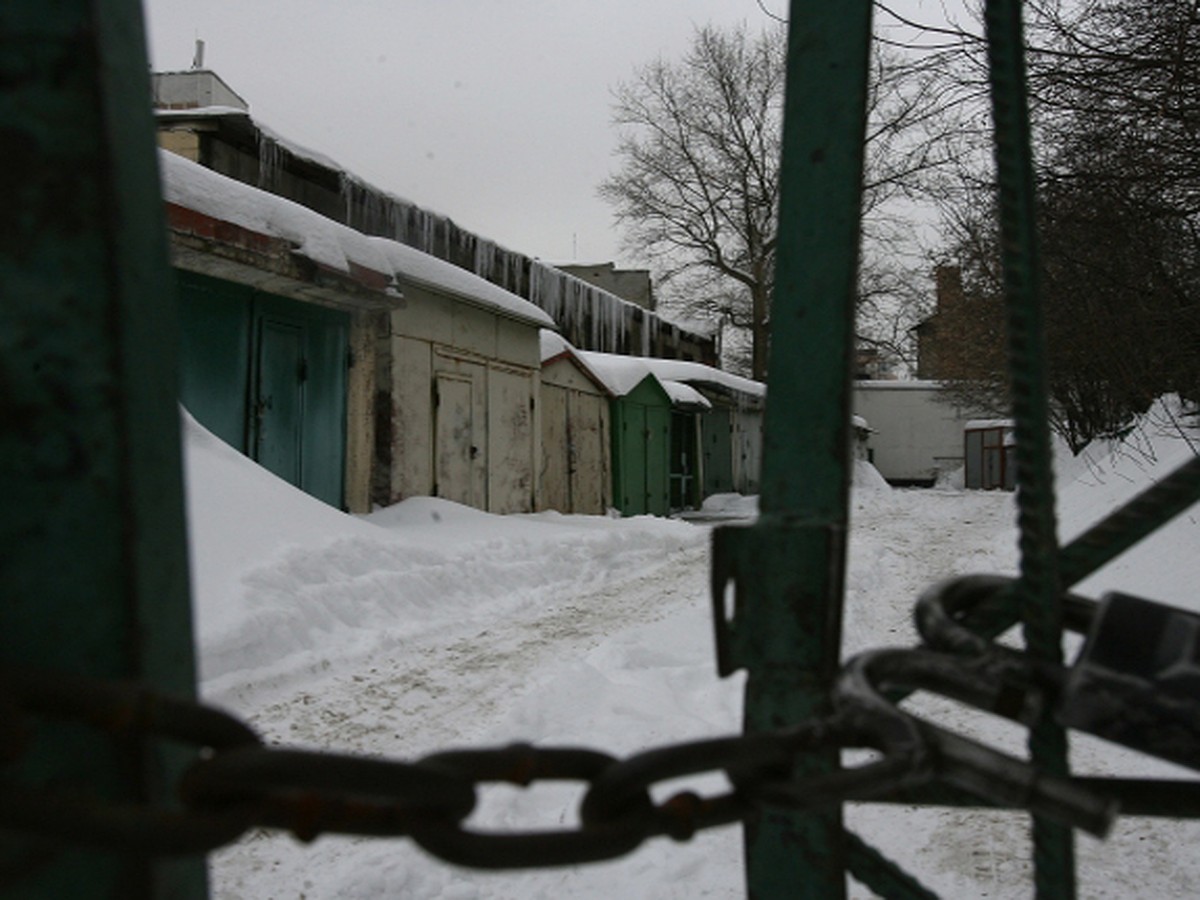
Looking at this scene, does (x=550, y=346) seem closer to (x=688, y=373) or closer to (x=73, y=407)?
(x=688, y=373)

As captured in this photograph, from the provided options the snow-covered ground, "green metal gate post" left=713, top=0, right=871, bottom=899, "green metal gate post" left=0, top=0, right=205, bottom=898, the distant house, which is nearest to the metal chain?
"green metal gate post" left=0, top=0, right=205, bottom=898

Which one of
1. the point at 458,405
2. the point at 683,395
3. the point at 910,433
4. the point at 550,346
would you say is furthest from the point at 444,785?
the point at 910,433

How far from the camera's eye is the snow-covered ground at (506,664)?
7.46ft

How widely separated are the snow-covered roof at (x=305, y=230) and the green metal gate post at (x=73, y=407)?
15.5 feet

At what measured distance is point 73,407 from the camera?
1.78 feet

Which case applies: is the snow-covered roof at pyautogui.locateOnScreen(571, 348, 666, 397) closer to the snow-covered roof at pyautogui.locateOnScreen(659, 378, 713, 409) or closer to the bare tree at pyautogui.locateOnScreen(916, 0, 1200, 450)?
the snow-covered roof at pyautogui.locateOnScreen(659, 378, 713, 409)

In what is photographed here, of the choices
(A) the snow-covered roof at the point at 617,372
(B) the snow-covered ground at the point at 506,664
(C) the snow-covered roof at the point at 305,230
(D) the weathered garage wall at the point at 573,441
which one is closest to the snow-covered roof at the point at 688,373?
(A) the snow-covered roof at the point at 617,372

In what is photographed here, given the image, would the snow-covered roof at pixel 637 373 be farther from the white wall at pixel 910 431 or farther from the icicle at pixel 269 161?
the white wall at pixel 910 431

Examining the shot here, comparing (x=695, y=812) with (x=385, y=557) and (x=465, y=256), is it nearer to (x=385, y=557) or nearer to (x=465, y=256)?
(x=385, y=557)

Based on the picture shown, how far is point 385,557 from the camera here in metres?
6.32

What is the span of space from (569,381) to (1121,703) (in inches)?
498

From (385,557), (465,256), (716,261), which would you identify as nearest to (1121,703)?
(385,557)

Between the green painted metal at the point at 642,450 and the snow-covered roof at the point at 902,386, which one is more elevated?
the snow-covered roof at the point at 902,386

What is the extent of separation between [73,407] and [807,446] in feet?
1.97
